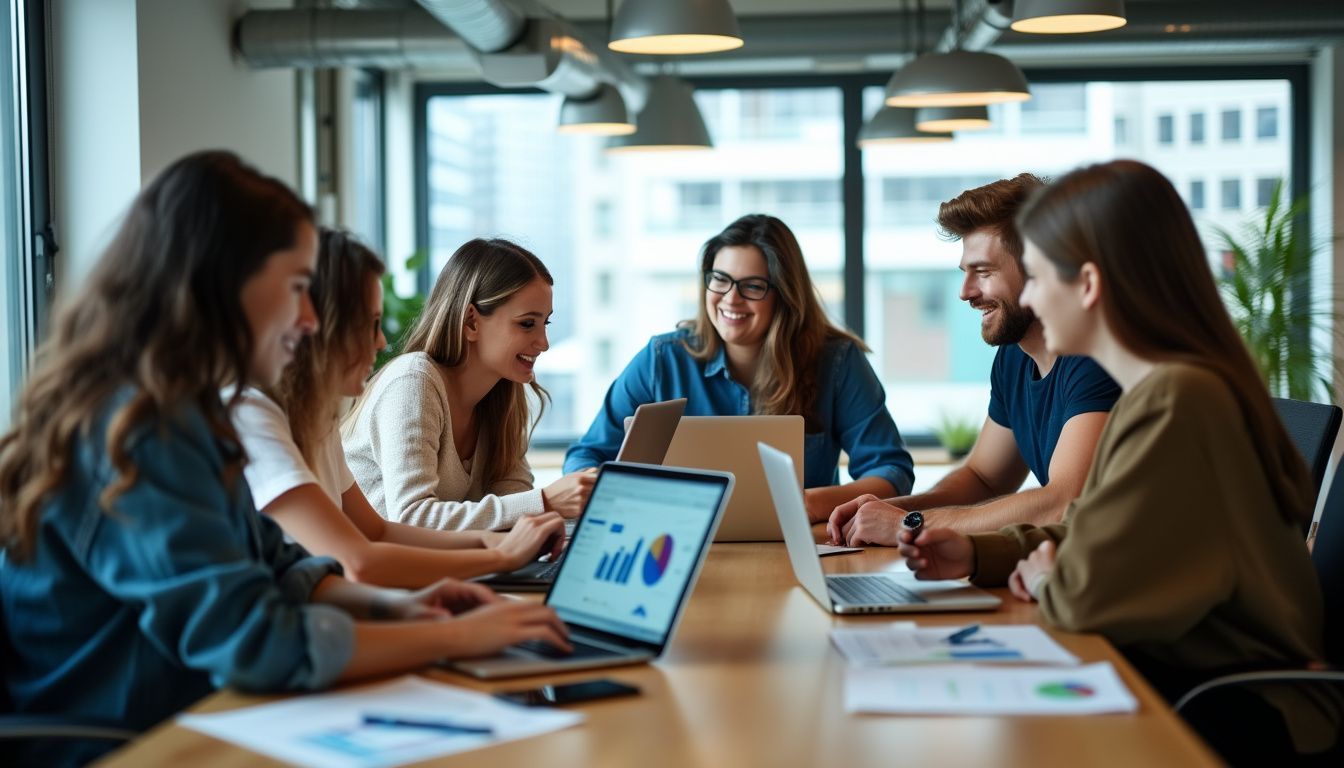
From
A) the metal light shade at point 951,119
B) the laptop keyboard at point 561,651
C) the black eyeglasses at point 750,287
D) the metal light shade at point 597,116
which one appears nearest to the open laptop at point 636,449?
the laptop keyboard at point 561,651

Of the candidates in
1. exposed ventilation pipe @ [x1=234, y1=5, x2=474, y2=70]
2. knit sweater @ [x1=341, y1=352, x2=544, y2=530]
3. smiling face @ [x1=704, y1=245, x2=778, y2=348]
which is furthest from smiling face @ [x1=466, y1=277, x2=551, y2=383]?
exposed ventilation pipe @ [x1=234, y1=5, x2=474, y2=70]

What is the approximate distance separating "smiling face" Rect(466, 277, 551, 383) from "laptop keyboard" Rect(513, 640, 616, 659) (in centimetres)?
132

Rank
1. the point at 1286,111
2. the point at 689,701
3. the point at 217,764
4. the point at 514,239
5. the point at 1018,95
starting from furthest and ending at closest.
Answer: the point at 1286,111, the point at 1018,95, the point at 514,239, the point at 689,701, the point at 217,764

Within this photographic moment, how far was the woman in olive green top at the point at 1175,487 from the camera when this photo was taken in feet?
5.90

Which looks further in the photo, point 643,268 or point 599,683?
point 643,268

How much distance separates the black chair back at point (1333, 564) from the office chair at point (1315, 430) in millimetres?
312

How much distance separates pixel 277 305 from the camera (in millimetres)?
1638

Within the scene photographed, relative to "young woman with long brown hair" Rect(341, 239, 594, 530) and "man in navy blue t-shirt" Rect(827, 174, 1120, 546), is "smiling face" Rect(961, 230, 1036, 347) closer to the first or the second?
"man in navy blue t-shirt" Rect(827, 174, 1120, 546)

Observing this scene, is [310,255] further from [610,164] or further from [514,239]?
[610,164]

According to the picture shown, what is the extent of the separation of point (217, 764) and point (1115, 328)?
125cm

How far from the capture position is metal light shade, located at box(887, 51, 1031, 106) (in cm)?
400

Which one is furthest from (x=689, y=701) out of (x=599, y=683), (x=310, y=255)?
(x=310, y=255)

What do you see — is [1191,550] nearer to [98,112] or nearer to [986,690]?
[986,690]

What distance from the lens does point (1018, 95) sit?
159 inches
